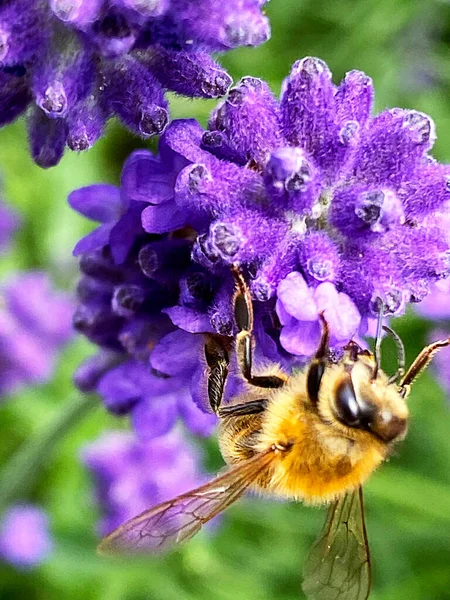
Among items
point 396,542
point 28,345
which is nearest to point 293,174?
point 28,345

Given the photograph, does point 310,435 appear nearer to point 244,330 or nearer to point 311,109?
point 244,330

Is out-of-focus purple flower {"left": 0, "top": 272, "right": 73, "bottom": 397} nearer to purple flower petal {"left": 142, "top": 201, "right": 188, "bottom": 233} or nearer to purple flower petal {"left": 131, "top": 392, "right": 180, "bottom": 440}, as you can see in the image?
purple flower petal {"left": 131, "top": 392, "right": 180, "bottom": 440}

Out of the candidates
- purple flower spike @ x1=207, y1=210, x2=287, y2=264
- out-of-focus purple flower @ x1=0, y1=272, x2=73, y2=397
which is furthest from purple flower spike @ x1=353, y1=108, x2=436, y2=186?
out-of-focus purple flower @ x1=0, y1=272, x2=73, y2=397

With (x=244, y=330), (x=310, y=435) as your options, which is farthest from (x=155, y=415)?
(x=244, y=330)

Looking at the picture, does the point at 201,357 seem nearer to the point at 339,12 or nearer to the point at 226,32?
the point at 226,32

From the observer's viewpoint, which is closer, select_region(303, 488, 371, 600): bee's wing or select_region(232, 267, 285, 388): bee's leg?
select_region(232, 267, 285, 388): bee's leg

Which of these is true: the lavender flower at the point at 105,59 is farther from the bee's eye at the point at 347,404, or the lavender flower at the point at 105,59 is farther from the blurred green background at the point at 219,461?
the blurred green background at the point at 219,461

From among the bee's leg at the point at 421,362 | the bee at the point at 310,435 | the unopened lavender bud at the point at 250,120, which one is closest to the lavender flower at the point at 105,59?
the unopened lavender bud at the point at 250,120

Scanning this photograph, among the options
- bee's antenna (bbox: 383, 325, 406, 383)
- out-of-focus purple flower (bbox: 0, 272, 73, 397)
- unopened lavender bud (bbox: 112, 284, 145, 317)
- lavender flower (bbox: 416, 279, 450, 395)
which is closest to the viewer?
bee's antenna (bbox: 383, 325, 406, 383)
